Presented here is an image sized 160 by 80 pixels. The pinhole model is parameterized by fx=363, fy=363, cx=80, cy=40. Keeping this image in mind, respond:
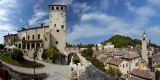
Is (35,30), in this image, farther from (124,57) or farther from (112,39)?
(112,39)

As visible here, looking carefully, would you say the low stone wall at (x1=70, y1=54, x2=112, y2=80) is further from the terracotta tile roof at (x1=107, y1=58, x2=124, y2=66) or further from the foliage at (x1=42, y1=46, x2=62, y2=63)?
the terracotta tile roof at (x1=107, y1=58, x2=124, y2=66)

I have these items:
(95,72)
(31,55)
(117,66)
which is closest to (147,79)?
(117,66)

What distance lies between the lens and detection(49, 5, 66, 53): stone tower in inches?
2169

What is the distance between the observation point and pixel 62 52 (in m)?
54.6

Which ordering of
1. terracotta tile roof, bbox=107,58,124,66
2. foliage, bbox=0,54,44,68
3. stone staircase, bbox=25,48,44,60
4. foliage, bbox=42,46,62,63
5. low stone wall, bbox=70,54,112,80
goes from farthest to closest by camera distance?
terracotta tile roof, bbox=107,58,124,66 < stone staircase, bbox=25,48,44,60 < foliage, bbox=42,46,62,63 < foliage, bbox=0,54,44,68 < low stone wall, bbox=70,54,112,80

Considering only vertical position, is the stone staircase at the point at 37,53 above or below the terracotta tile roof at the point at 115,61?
above

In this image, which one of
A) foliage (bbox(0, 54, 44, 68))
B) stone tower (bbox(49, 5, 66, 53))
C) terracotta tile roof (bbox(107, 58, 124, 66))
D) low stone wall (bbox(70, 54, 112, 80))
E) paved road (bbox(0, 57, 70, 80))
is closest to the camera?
low stone wall (bbox(70, 54, 112, 80))

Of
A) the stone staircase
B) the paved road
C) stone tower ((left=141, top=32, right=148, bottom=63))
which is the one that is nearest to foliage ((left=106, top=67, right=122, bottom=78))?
the stone staircase

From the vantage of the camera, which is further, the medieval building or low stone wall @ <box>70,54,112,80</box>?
the medieval building

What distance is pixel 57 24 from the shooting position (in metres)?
55.3

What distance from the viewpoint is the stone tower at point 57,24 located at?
55094 mm

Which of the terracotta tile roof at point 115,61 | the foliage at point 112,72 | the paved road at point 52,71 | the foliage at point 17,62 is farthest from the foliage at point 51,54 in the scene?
the terracotta tile roof at point 115,61

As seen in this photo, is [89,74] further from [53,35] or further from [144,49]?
[144,49]

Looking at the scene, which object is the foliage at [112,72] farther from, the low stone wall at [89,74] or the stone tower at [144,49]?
the stone tower at [144,49]
